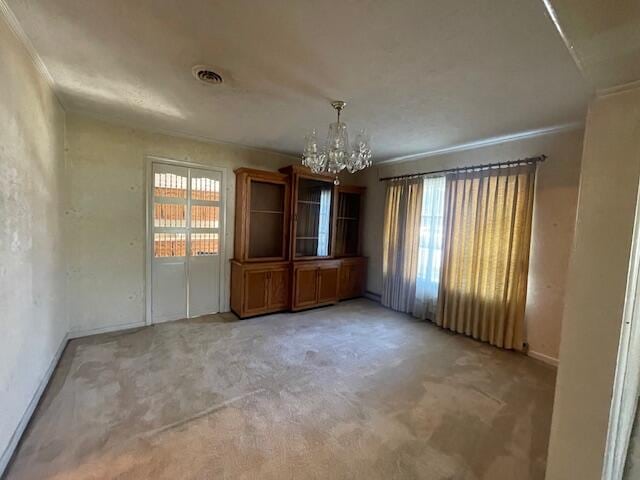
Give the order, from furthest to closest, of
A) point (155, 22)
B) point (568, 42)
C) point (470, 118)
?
point (470, 118) → point (155, 22) → point (568, 42)

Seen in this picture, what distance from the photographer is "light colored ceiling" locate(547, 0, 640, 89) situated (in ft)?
1.94

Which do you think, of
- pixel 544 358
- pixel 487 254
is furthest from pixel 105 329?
pixel 544 358

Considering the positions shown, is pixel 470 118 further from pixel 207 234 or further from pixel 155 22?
pixel 207 234

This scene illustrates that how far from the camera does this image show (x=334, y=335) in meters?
3.47

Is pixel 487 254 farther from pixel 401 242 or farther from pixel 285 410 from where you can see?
pixel 285 410

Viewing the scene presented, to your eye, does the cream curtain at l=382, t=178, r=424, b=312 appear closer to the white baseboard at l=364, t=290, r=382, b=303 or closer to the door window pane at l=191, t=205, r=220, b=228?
the white baseboard at l=364, t=290, r=382, b=303

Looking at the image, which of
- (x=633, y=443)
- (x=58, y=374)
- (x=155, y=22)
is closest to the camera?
(x=633, y=443)

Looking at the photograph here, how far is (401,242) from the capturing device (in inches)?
172

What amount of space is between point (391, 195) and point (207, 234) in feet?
9.21

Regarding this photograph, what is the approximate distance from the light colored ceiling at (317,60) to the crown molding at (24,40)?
0.04 metres

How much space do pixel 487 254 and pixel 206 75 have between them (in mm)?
3354

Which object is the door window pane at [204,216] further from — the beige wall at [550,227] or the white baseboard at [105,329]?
the beige wall at [550,227]

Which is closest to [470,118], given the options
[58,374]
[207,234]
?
[207,234]

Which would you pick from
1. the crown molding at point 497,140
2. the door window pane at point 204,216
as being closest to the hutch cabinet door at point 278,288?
the door window pane at point 204,216
